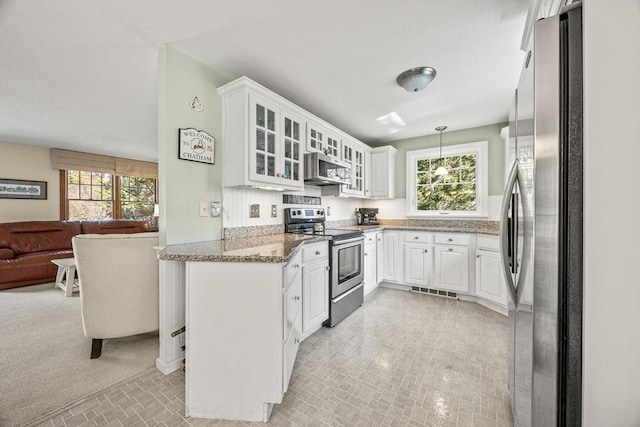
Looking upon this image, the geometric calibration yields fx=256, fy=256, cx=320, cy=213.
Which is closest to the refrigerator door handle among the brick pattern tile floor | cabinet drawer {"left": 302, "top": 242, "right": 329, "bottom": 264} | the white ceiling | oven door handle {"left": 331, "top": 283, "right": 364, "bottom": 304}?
the brick pattern tile floor

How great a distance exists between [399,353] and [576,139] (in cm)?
190

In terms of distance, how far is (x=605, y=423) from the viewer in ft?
1.95

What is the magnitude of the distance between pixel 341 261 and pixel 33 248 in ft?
16.5

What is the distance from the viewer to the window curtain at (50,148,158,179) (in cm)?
481

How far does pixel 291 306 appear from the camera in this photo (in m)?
1.64

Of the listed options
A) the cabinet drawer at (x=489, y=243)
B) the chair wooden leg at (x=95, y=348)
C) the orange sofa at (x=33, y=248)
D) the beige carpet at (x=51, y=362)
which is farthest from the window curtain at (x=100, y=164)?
the cabinet drawer at (x=489, y=243)

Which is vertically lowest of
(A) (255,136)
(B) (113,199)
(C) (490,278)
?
(C) (490,278)

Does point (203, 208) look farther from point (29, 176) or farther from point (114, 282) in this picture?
point (29, 176)

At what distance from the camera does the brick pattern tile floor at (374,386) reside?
1.39m

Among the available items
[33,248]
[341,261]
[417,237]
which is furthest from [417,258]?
[33,248]

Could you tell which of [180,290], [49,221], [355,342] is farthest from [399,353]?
[49,221]

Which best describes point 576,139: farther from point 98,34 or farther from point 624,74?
point 98,34

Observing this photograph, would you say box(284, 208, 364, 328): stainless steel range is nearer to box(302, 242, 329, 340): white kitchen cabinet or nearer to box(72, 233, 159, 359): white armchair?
box(302, 242, 329, 340): white kitchen cabinet

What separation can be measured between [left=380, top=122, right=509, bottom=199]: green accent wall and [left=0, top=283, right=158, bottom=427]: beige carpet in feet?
12.9
